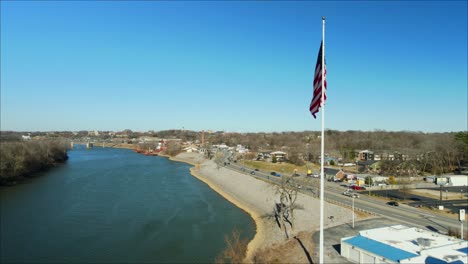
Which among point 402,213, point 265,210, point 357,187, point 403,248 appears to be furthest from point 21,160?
point 403,248

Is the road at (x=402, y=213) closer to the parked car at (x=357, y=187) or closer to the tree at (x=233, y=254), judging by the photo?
the parked car at (x=357, y=187)

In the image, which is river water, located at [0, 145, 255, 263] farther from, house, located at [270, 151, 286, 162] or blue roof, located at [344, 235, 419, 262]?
house, located at [270, 151, 286, 162]

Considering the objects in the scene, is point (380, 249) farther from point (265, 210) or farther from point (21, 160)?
point (21, 160)

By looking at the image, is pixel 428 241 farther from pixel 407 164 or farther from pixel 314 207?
pixel 407 164

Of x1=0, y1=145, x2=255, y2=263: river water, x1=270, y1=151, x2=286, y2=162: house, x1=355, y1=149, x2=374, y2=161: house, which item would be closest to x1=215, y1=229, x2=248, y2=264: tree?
x1=0, y1=145, x2=255, y2=263: river water

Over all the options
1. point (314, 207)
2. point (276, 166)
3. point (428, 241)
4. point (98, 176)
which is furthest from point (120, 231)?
point (276, 166)

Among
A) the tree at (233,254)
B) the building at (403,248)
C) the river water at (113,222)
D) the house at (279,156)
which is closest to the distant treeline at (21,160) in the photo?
the river water at (113,222)
